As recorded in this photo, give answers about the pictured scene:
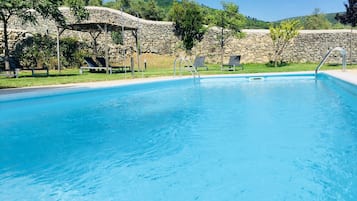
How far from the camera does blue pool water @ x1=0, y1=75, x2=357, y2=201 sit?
263cm

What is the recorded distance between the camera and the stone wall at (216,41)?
1931 cm

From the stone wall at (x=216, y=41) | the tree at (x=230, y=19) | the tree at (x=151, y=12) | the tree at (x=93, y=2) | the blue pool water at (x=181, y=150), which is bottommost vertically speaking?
the blue pool water at (x=181, y=150)

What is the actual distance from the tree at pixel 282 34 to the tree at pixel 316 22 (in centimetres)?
1417

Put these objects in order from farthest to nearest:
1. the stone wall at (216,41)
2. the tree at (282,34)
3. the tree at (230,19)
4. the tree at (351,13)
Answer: the stone wall at (216,41)
the tree at (282,34)
the tree at (230,19)
the tree at (351,13)

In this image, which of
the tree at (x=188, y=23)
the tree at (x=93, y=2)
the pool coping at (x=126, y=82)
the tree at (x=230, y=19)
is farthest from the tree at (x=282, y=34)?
the tree at (x=93, y=2)

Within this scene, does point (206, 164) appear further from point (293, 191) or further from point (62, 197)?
point (62, 197)

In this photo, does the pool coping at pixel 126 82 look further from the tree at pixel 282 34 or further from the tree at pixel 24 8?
the tree at pixel 282 34

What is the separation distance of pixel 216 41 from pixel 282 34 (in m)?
4.01

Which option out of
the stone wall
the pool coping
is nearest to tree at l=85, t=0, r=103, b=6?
the stone wall

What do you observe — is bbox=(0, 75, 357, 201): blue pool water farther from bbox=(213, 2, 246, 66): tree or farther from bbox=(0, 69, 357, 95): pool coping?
bbox=(213, 2, 246, 66): tree

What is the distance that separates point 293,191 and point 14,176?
2556mm

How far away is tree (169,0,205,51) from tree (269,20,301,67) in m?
4.39

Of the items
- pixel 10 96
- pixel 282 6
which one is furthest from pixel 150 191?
pixel 282 6

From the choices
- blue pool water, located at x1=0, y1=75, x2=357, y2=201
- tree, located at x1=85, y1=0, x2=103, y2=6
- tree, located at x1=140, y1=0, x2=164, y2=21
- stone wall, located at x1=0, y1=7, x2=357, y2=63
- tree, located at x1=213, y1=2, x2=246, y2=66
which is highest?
tree, located at x1=85, y1=0, x2=103, y2=6
